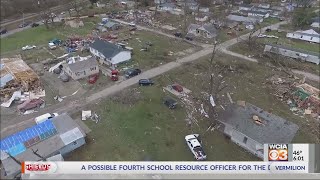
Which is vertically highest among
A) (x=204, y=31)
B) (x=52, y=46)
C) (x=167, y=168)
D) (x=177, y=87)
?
(x=52, y=46)

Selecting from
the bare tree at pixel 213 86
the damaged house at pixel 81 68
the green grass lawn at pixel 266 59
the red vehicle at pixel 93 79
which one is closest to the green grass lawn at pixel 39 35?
the damaged house at pixel 81 68

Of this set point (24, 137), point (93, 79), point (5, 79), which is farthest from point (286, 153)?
point (5, 79)

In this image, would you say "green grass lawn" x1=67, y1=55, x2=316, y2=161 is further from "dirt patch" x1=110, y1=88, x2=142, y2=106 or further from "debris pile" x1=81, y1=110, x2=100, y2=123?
"debris pile" x1=81, y1=110, x2=100, y2=123

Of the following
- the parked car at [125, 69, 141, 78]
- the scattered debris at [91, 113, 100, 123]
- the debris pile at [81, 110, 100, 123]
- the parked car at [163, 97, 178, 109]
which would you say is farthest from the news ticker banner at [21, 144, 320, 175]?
the parked car at [125, 69, 141, 78]

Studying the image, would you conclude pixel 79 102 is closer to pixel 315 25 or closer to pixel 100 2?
pixel 100 2

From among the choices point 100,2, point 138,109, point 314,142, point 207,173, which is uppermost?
point 100,2

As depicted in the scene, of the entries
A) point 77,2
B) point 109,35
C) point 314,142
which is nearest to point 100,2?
point 77,2

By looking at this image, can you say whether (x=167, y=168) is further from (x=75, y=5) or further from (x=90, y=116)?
(x=75, y=5)
